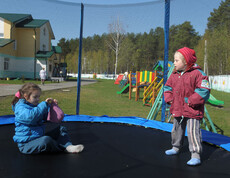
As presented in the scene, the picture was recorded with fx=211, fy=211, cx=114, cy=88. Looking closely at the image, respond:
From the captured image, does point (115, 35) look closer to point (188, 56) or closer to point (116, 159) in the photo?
point (188, 56)

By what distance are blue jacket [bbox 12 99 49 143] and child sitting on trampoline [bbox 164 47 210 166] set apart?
1082mm

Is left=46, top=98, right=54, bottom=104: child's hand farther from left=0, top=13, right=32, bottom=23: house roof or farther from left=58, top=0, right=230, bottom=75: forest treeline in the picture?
left=0, top=13, right=32, bottom=23: house roof

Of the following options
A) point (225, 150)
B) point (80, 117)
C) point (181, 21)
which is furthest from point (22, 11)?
point (225, 150)

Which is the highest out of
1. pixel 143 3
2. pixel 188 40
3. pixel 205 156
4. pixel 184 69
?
pixel 143 3

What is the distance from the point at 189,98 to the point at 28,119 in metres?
1.26

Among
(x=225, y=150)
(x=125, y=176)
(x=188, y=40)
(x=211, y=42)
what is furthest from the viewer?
(x=211, y=42)

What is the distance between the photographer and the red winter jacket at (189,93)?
1.62 m

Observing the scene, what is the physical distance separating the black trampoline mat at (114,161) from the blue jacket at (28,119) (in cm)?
16

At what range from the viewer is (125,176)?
1385mm

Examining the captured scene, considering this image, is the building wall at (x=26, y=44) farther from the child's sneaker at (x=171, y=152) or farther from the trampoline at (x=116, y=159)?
the child's sneaker at (x=171, y=152)

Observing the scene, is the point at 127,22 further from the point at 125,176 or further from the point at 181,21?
the point at 125,176

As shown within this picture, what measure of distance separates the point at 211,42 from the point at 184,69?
11.0 ft

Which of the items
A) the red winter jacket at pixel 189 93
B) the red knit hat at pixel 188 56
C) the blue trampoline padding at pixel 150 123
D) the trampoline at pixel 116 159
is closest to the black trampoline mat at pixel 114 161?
the trampoline at pixel 116 159

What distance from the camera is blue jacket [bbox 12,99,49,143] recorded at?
1632 mm
